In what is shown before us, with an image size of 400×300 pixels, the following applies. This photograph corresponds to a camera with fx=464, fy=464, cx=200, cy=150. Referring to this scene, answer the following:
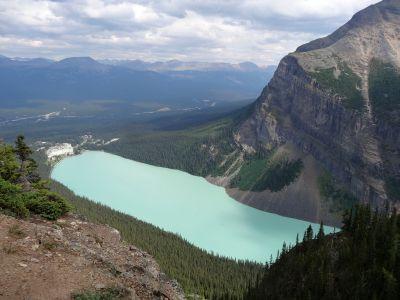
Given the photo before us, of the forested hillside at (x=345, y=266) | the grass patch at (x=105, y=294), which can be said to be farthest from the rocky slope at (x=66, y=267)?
the forested hillside at (x=345, y=266)

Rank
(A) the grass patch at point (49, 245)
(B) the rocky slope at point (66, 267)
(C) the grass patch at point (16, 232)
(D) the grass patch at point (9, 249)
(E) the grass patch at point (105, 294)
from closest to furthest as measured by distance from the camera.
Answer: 1. (E) the grass patch at point (105, 294)
2. (B) the rocky slope at point (66, 267)
3. (D) the grass patch at point (9, 249)
4. (A) the grass patch at point (49, 245)
5. (C) the grass patch at point (16, 232)

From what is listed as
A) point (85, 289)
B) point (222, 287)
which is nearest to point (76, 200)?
point (222, 287)

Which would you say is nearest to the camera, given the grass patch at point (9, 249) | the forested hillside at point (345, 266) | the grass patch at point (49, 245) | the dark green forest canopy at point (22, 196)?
the grass patch at point (9, 249)

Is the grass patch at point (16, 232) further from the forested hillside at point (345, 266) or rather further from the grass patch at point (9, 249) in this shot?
the forested hillside at point (345, 266)

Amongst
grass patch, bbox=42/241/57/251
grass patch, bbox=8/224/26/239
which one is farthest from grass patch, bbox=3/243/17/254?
grass patch, bbox=42/241/57/251

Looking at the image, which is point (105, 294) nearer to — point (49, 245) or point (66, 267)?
point (66, 267)

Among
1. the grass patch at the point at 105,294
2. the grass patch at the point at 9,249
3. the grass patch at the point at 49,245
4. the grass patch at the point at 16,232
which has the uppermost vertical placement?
the grass patch at the point at 16,232

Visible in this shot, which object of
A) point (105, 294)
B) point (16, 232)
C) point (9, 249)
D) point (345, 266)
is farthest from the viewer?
point (345, 266)

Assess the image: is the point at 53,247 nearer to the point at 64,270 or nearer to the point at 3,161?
the point at 64,270

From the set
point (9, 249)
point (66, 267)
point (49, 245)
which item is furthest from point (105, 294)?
point (9, 249)
